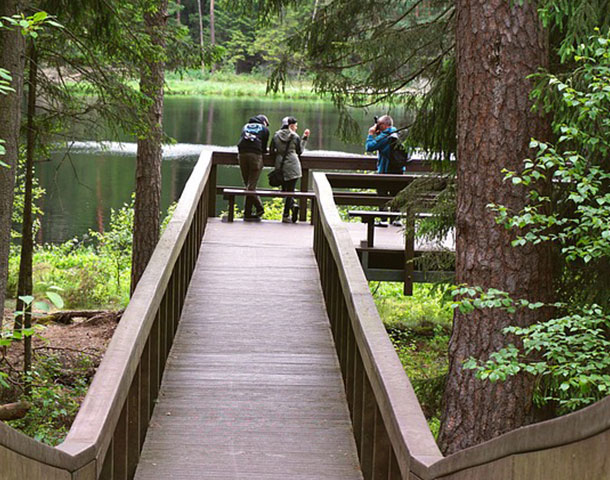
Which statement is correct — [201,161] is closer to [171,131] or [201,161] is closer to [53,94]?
[53,94]

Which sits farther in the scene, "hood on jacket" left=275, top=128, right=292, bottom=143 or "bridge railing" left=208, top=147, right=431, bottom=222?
"bridge railing" left=208, top=147, right=431, bottom=222

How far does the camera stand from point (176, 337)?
6945mm

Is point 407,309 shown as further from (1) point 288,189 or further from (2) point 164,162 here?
(2) point 164,162

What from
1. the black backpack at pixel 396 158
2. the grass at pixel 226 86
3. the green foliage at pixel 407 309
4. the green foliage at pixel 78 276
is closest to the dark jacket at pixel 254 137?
the black backpack at pixel 396 158

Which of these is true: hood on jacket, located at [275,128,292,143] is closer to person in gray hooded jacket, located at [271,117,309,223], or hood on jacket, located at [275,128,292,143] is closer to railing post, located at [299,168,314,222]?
person in gray hooded jacket, located at [271,117,309,223]

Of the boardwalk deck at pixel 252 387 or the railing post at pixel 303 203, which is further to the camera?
the railing post at pixel 303 203

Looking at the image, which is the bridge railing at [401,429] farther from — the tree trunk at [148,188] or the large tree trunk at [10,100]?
the tree trunk at [148,188]

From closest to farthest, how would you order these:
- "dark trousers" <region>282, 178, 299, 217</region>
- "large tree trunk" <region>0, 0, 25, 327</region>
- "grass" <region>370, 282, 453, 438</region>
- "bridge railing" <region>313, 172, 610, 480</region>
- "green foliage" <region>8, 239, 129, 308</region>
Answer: "bridge railing" <region>313, 172, 610, 480</region>, "large tree trunk" <region>0, 0, 25, 327</region>, "grass" <region>370, 282, 453, 438</region>, "dark trousers" <region>282, 178, 299, 217</region>, "green foliage" <region>8, 239, 129, 308</region>

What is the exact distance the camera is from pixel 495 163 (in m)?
5.57

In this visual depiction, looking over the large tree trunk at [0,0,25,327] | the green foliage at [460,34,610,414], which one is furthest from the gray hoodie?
the green foliage at [460,34,610,414]

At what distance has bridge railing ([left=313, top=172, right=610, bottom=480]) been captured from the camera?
1.70 metres

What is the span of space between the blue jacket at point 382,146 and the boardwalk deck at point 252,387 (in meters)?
3.07

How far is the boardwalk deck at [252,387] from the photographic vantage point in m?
4.82

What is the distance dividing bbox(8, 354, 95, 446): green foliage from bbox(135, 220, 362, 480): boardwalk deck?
177 centimetres
